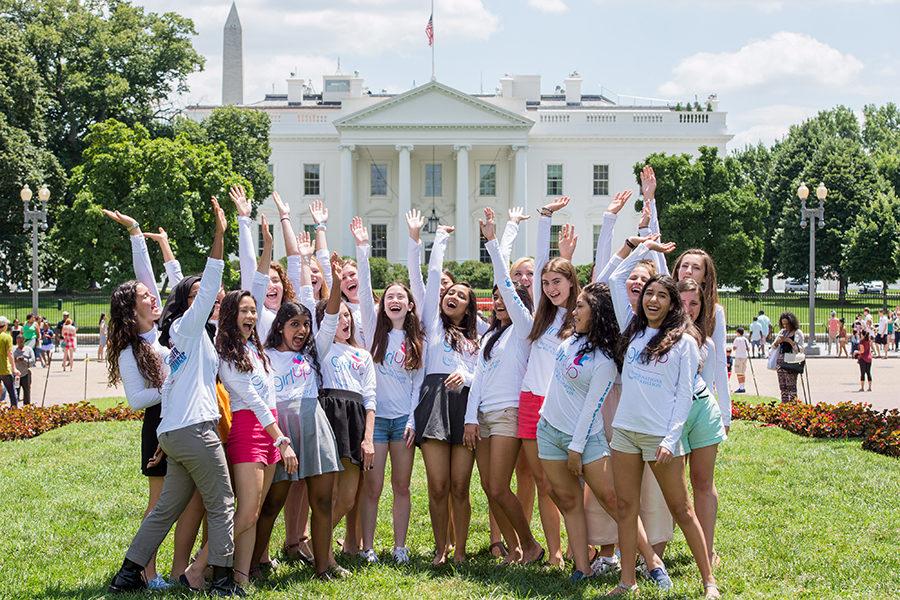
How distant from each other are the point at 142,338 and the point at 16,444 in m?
7.66

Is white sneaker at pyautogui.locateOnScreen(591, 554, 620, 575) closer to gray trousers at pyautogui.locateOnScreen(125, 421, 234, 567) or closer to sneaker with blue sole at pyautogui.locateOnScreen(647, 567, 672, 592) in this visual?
sneaker with blue sole at pyautogui.locateOnScreen(647, 567, 672, 592)

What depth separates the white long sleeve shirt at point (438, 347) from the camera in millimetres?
6852

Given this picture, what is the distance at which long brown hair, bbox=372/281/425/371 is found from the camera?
685cm

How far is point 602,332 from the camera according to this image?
6.17 meters

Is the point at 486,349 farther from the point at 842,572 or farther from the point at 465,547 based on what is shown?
the point at 842,572

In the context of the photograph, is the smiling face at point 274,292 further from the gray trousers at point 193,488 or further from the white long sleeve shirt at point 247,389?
the gray trousers at point 193,488

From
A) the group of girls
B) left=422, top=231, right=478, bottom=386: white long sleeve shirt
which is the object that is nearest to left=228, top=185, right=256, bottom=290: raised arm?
the group of girls

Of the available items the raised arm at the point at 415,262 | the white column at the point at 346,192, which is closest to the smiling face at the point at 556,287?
the raised arm at the point at 415,262

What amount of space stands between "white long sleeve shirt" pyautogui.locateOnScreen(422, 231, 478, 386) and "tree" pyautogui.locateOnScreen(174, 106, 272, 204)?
4498cm

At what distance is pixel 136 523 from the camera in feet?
27.1

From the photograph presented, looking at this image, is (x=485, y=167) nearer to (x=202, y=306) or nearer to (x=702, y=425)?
(x=702, y=425)

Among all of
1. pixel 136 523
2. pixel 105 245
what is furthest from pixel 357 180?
pixel 136 523

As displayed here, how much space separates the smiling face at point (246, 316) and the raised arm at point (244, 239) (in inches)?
27.3

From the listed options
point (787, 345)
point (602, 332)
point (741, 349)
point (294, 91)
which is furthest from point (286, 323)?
point (294, 91)
